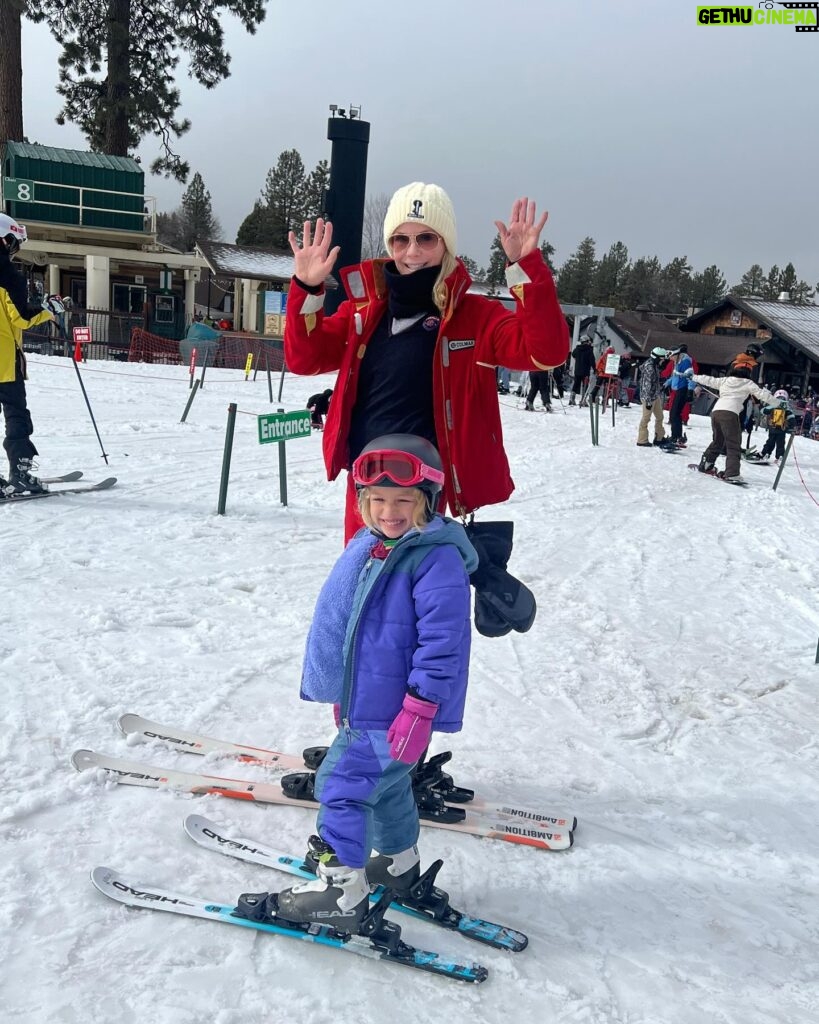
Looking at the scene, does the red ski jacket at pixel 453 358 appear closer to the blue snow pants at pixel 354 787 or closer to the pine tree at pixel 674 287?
the blue snow pants at pixel 354 787

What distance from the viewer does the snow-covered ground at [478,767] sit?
2.03 m

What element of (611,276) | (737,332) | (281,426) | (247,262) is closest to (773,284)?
(611,276)

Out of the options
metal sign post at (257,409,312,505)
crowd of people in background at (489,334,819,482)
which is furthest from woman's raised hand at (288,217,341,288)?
crowd of people in background at (489,334,819,482)

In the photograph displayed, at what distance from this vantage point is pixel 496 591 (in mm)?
2680

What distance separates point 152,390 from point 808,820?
45.7ft

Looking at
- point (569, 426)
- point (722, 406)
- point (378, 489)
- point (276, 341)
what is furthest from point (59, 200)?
point (378, 489)

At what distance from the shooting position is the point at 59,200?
25516 mm

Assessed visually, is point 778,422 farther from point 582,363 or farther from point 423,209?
point 423,209

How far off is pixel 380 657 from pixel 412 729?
0.21 meters

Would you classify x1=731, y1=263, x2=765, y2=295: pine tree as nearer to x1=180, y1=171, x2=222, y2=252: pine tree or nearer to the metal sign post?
x1=180, y1=171, x2=222, y2=252: pine tree

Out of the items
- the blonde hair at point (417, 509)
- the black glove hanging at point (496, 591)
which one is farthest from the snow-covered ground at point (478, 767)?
the blonde hair at point (417, 509)

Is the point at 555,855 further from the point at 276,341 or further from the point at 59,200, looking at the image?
the point at 59,200

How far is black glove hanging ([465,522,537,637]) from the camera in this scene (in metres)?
2.65

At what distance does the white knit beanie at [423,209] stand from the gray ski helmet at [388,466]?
0.77 metres
